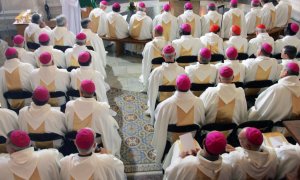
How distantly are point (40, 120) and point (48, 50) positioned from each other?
2465mm

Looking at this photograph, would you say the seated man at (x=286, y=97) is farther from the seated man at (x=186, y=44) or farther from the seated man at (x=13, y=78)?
the seated man at (x=13, y=78)

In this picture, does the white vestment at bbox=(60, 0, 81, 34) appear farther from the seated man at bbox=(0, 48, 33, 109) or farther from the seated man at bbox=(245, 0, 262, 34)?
the seated man at bbox=(245, 0, 262, 34)

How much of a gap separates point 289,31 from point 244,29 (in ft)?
5.36

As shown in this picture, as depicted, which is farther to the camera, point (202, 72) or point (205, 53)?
point (202, 72)

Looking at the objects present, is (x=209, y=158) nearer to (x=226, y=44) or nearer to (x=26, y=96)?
(x=26, y=96)

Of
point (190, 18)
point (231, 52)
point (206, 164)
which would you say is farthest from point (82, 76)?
point (190, 18)

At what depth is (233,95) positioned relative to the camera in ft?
15.7

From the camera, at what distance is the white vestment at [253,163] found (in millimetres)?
3539

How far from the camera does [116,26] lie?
835 cm

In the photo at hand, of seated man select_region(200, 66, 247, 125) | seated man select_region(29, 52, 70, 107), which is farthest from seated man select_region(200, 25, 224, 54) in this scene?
seated man select_region(29, 52, 70, 107)

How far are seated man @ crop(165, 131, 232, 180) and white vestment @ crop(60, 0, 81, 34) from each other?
621 centimetres

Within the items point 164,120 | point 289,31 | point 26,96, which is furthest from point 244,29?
point 26,96

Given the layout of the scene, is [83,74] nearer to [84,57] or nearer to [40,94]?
[84,57]

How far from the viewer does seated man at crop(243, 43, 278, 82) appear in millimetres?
5867
